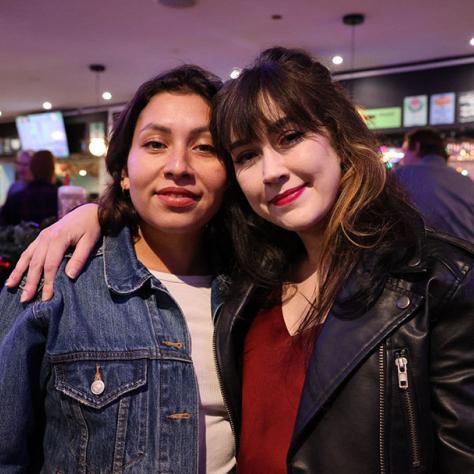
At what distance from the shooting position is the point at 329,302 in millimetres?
1344

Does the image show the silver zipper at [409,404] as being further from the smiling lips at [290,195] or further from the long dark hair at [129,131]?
the long dark hair at [129,131]

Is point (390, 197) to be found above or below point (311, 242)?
above

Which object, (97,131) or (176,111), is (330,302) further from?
(97,131)

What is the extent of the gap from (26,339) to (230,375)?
1.68 feet

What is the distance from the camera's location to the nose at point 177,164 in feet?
4.69

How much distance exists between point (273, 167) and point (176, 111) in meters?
0.35

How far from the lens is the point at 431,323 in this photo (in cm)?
115

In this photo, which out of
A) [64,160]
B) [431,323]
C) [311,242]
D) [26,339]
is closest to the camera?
[431,323]

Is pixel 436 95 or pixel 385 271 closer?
pixel 385 271

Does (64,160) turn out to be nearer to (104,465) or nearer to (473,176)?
(473,176)

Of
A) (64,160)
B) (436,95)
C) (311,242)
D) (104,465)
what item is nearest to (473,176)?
(436,95)

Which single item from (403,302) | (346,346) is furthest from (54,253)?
(403,302)

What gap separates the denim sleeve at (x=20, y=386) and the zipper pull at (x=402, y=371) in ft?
2.68

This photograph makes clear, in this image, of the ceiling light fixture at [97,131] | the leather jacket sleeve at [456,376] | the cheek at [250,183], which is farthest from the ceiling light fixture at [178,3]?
the leather jacket sleeve at [456,376]
